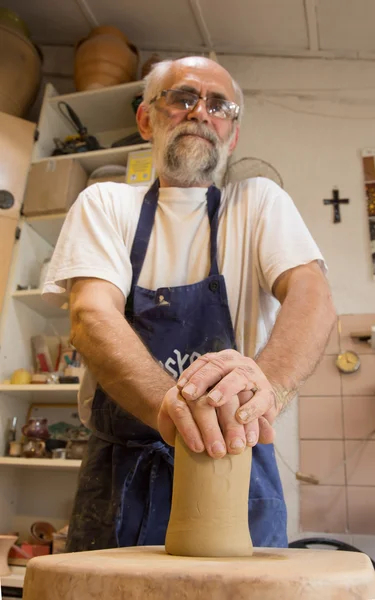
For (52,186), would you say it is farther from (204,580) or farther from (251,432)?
(204,580)

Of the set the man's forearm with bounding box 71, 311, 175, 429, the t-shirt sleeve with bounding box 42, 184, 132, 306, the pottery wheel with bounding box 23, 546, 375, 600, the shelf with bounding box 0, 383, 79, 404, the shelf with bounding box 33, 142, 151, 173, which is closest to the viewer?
the pottery wheel with bounding box 23, 546, 375, 600

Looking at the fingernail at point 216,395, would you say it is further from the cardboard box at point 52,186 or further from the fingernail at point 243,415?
the cardboard box at point 52,186

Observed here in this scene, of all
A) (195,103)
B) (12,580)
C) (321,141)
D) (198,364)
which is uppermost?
(321,141)

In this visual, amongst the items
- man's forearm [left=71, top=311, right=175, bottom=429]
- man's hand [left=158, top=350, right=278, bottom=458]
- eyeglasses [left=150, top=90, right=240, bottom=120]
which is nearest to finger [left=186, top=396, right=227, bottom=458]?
man's hand [left=158, top=350, right=278, bottom=458]

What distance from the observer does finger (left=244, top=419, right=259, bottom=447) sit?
69 centimetres

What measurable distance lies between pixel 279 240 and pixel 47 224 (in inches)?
60.7

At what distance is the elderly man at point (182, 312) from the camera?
0.73 m

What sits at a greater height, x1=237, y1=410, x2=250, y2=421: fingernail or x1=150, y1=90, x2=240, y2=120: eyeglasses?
x1=150, y1=90, x2=240, y2=120: eyeglasses

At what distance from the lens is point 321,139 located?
101 inches

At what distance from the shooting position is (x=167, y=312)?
108cm

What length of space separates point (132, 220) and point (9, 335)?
1.26 metres

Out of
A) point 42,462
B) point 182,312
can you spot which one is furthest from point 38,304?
point 182,312

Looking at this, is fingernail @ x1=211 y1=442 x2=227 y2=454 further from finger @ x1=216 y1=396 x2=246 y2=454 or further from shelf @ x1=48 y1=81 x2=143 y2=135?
shelf @ x1=48 y1=81 x2=143 y2=135

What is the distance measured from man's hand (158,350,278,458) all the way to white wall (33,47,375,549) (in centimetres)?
153
